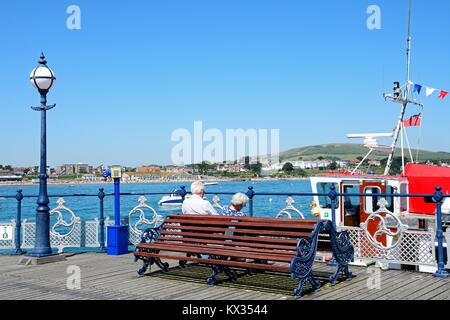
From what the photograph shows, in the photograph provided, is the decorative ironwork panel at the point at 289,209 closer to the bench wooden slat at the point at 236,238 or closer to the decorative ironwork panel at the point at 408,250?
the decorative ironwork panel at the point at 408,250

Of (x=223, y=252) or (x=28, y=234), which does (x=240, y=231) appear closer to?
(x=223, y=252)

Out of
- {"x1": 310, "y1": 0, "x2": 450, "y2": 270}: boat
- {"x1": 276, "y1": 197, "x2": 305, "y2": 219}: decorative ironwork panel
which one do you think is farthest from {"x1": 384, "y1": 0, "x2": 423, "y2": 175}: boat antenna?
{"x1": 276, "y1": 197, "x2": 305, "y2": 219}: decorative ironwork panel

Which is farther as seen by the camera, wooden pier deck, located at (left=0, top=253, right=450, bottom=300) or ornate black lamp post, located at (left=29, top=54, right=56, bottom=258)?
ornate black lamp post, located at (left=29, top=54, right=56, bottom=258)

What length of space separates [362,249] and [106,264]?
4205mm

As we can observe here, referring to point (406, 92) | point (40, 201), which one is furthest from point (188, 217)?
point (406, 92)

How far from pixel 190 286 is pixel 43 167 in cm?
411

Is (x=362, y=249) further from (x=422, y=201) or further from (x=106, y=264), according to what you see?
(x=422, y=201)

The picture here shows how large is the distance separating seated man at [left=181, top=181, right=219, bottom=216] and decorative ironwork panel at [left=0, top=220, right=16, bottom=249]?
5.01 metres

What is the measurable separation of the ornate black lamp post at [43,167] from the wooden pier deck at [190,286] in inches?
35.9

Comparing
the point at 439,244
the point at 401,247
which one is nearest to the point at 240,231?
the point at 401,247

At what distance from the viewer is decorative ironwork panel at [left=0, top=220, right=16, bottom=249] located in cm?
1150

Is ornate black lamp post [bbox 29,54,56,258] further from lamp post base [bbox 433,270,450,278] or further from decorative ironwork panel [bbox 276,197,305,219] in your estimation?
lamp post base [bbox 433,270,450,278]

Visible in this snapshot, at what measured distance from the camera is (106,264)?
9.23 meters

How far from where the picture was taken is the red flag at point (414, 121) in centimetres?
1625
